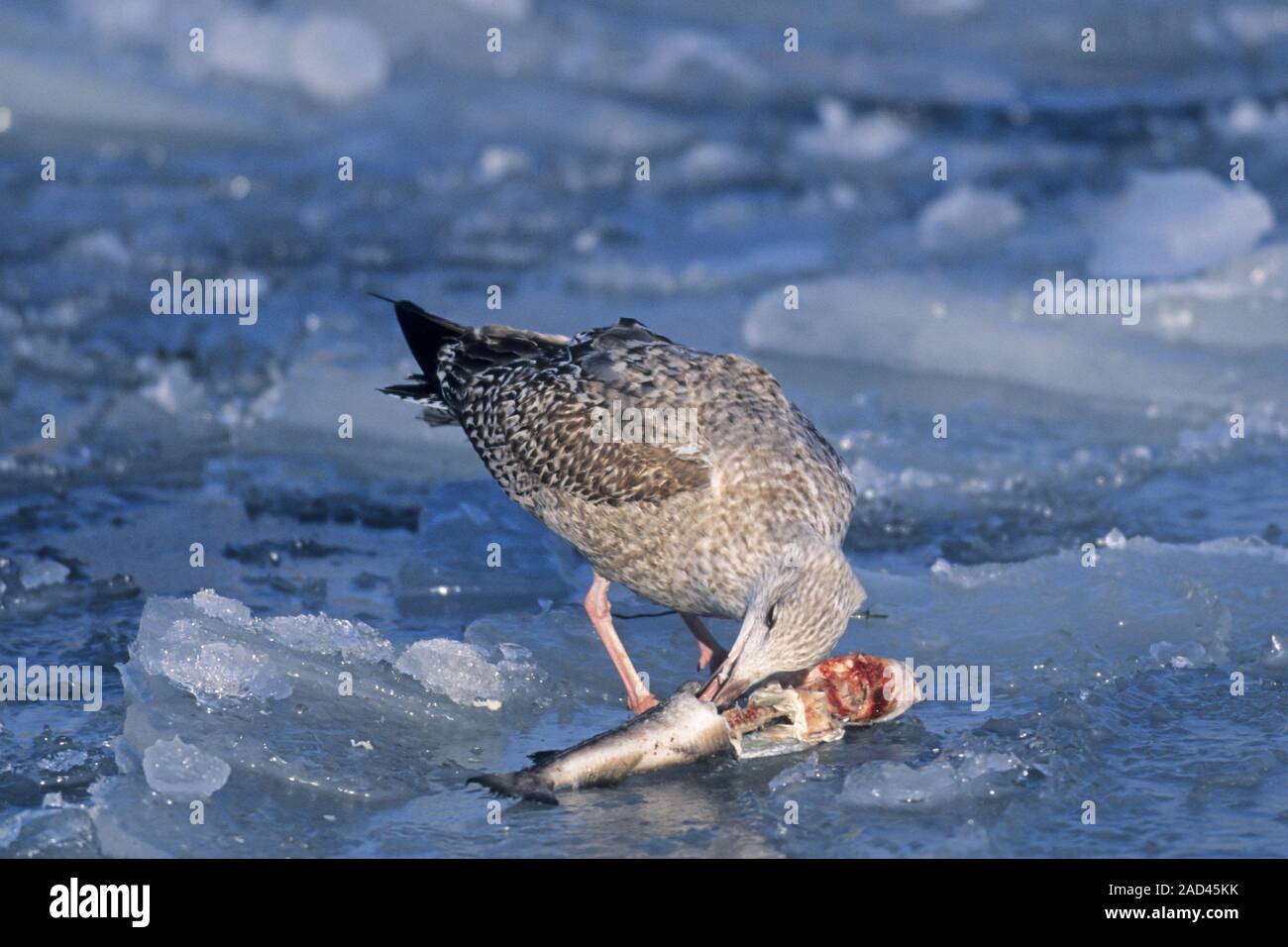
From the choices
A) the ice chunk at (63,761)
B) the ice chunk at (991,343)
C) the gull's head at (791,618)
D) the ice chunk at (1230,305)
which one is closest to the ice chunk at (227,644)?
the ice chunk at (63,761)

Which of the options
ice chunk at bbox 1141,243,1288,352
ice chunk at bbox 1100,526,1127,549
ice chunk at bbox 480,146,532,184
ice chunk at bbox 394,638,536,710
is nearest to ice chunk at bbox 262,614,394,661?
ice chunk at bbox 394,638,536,710

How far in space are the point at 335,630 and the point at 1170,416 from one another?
5067 mm

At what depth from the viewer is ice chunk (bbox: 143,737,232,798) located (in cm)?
446

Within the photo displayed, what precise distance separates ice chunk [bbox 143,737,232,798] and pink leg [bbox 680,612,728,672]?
1.85m

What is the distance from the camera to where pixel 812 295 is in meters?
9.90

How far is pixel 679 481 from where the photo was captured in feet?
17.5

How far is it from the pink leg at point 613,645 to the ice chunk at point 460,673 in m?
0.35

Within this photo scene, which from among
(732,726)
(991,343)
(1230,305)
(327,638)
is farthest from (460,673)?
(1230,305)

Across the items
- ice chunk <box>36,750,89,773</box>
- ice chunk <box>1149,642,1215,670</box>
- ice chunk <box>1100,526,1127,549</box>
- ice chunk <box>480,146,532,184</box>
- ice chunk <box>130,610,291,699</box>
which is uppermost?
ice chunk <box>480,146,532,184</box>

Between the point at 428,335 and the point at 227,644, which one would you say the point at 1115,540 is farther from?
the point at 227,644

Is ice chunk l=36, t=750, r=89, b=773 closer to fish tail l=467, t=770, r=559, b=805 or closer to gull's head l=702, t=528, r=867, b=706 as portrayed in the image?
fish tail l=467, t=770, r=559, b=805

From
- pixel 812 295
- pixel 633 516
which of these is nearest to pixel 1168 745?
pixel 633 516

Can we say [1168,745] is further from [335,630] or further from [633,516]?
[335,630]

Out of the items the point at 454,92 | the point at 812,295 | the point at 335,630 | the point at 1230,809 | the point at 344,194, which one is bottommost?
the point at 1230,809
